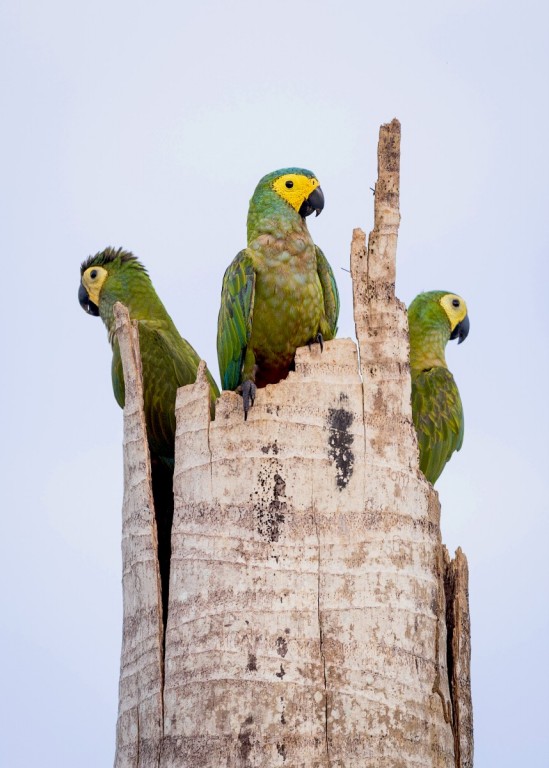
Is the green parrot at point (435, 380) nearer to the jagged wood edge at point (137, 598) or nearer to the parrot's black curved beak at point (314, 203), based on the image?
the parrot's black curved beak at point (314, 203)

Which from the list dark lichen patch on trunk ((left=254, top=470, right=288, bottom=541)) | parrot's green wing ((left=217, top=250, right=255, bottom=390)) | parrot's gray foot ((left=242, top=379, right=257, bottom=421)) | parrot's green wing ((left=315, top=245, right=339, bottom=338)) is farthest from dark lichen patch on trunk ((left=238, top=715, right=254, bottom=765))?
parrot's green wing ((left=315, top=245, right=339, bottom=338))

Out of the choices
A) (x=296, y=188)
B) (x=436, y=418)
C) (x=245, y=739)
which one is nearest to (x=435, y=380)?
(x=436, y=418)

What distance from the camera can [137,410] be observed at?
194 inches

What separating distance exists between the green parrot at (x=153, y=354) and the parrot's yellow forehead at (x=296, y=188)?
1149mm

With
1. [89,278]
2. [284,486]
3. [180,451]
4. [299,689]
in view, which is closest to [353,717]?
[299,689]

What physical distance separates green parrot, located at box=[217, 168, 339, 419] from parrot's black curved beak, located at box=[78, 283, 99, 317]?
1.44m

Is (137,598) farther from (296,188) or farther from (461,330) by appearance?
(461,330)

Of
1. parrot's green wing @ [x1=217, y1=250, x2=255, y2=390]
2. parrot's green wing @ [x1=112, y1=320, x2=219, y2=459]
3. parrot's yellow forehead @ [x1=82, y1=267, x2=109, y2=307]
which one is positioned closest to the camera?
parrot's green wing @ [x1=217, y1=250, x2=255, y2=390]

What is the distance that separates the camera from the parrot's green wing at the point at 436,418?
22.0 feet

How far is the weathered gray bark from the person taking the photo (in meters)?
4.22

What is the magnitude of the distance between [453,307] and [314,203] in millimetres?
1685

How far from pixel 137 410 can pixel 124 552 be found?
70 centimetres

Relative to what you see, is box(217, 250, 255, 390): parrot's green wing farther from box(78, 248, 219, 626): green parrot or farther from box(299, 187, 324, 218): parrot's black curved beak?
box(299, 187, 324, 218): parrot's black curved beak

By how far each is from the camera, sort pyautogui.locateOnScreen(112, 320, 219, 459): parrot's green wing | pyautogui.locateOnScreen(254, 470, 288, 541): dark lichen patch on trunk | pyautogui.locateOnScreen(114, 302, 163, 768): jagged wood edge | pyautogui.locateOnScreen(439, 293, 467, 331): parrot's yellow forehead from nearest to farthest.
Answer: pyautogui.locateOnScreen(254, 470, 288, 541): dark lichen patch on trunk
pyautogui.locateOnScreen(114, 302, 163, 768): jagged wood edge
pyautogui.locateOnScreen(112, 320, 219, 459): parrot's green wing
pyautogui.locateOnScreen(439, 293, 467, 331): parrot's yellow forehead
